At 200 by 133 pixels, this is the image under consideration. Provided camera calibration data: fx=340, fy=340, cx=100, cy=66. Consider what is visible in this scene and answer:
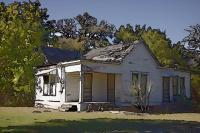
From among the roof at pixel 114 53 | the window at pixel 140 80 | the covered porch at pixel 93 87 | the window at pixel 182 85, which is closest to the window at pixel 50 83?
the covered porch at pixel 93 87

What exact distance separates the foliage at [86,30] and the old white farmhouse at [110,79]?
39.5 metres

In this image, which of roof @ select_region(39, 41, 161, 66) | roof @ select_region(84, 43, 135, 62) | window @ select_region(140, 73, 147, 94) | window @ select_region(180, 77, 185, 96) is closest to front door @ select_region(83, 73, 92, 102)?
roof @ select_region(39, 41, 161, 66)

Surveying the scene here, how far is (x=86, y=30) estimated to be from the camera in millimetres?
80188

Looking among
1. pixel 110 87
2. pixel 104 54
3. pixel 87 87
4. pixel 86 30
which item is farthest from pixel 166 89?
pixel 86 30

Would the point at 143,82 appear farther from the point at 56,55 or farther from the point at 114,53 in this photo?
the point at 56,55

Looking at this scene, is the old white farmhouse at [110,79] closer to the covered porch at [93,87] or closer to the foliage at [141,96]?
the covered porch at [93,87]

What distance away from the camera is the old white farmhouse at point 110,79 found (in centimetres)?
2942

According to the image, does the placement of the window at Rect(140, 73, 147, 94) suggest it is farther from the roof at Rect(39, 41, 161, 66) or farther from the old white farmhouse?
the roof at Rect(39, 41, 161, 66)

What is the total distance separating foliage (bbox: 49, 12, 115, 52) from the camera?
75188 mm

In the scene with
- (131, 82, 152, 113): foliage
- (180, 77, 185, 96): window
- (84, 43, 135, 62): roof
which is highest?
(84, 43, 135, 62): roof

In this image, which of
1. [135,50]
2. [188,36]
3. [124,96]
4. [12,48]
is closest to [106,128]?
[12,48]

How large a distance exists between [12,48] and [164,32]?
43.8 meters

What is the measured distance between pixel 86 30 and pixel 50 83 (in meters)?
49.5

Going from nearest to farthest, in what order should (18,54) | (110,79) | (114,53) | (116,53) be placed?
1. (18,54)
2. (110,79)
3. (116,53)
4. (114,53)
